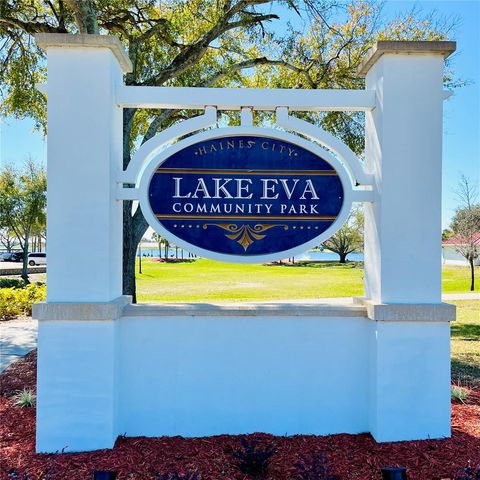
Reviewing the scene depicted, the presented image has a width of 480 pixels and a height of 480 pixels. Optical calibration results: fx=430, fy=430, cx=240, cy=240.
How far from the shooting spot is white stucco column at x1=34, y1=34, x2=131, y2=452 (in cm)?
375

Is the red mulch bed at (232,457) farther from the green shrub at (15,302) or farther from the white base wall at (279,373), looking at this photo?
the green shrub at (15,302)

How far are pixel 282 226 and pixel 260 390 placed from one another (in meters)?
1.55

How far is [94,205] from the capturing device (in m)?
3.79

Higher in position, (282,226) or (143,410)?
(282,226)

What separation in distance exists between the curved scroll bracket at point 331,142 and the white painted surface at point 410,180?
0.19 metres

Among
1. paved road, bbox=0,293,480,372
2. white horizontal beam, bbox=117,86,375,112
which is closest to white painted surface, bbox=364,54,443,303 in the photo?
white horizontal beam, bbox=117,86,375,112

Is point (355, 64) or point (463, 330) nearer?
point (355, 64)

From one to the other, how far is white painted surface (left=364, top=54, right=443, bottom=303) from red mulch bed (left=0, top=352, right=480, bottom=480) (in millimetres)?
1279

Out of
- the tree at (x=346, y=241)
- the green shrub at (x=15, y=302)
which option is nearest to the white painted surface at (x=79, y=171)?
the green shrub at (x=15, y=302)

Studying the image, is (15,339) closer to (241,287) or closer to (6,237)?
(241,287)

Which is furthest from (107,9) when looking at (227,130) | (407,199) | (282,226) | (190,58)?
(407,199)

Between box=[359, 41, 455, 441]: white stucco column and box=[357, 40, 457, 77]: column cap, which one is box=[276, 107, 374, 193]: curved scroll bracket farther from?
box=[357, 40, 457, 77]: column cap

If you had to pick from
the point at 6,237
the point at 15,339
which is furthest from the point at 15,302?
the point at 6,237

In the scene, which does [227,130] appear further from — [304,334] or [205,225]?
[304,334]
